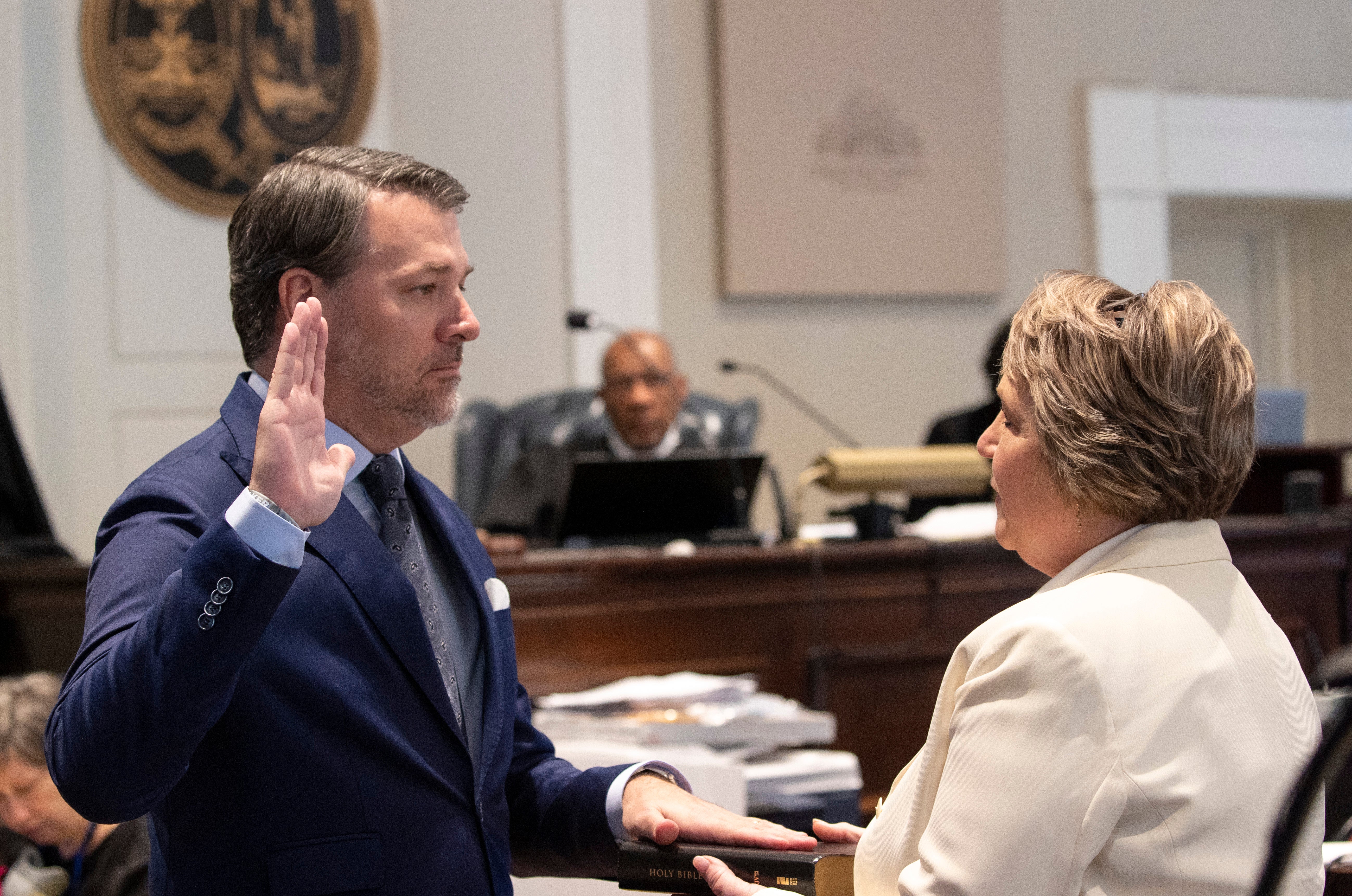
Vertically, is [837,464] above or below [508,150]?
below

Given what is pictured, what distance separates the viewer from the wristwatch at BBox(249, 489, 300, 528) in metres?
1.02

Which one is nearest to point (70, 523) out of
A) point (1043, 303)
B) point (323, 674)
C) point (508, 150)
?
point (508, 150)

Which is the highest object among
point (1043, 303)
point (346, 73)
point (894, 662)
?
point (346, 73)

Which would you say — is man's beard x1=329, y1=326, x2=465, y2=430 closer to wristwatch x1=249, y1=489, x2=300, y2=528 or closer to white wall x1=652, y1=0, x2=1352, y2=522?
wristwatch x1=249, y1=489, x2=300, y2=528

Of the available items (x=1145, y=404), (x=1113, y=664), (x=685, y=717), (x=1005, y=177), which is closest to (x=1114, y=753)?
(x=1113, y=664)

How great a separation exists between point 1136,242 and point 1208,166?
595mm

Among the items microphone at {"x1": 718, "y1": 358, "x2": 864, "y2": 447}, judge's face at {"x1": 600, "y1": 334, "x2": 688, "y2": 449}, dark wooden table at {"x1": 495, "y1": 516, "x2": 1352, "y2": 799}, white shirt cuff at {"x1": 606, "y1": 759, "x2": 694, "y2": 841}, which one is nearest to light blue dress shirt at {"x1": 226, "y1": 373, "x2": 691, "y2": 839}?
white shirt cuff at {"x1": 606, "y1": 759, "x2": 694, "y2": 841}

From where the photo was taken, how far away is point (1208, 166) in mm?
6465

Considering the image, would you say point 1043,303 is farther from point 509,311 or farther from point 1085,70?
point 1085,70

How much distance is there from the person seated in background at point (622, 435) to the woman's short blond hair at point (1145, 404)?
3.14m

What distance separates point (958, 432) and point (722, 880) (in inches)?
147

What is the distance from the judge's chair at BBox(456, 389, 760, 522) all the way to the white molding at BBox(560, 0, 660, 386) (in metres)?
0.67

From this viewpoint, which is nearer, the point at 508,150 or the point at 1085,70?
the point at 508,150

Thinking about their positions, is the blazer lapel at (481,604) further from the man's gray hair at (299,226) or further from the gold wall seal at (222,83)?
the gold wall seal at (222,83)
